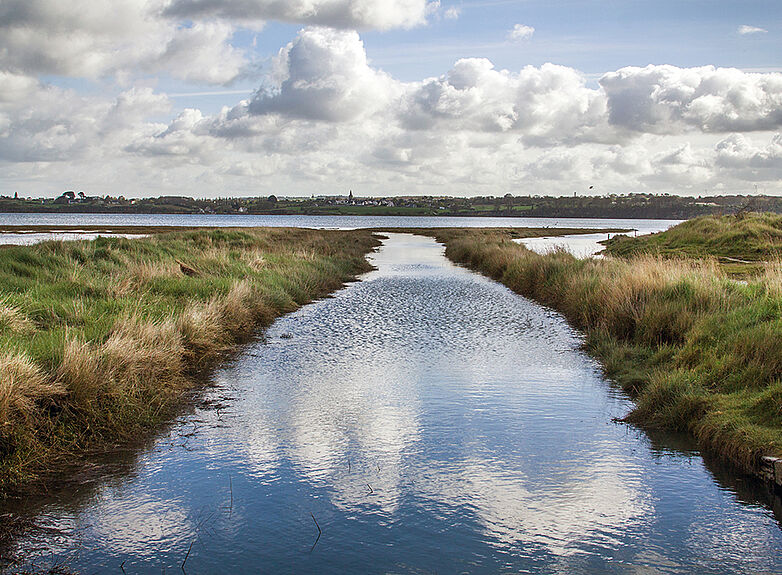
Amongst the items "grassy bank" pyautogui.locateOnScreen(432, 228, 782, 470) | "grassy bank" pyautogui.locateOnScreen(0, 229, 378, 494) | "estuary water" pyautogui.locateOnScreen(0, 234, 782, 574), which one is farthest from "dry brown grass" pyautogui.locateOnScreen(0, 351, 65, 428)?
"grassy bank" pyautogui.locateOnScreen(432, 228, 782, 470)

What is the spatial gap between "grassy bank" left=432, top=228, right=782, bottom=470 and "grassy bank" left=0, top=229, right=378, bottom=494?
8.24 meters

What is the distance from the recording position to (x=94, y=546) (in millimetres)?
6855

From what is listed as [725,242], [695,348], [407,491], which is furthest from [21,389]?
[725,242]

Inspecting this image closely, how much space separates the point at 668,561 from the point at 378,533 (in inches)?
115

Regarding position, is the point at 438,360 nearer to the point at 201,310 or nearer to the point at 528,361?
the point at 528,361

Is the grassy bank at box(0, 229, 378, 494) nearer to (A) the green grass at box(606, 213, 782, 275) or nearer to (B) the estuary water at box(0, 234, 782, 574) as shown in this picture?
(B) the estuary water at box(0, 234, 782, 574)

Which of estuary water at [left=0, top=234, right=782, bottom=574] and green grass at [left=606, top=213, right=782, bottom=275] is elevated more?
green grass at [left=606, top=213, right=782, bottom=275]

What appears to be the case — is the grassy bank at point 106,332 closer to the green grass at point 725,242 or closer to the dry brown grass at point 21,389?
the dry brown grass at point 21,389

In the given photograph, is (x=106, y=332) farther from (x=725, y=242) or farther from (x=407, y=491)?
(x=725, y=242)

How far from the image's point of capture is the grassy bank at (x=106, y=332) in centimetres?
873

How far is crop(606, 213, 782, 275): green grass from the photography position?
32.3 meters

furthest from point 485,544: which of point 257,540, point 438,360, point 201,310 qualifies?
point 201,310

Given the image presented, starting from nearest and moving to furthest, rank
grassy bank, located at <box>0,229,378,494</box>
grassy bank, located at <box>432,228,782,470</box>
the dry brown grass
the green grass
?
the dry brown grass < grassy bank, located at <box>0,229,378,494</box> < grassy bank, located at <box>432,228,782,470</box> < the green grass

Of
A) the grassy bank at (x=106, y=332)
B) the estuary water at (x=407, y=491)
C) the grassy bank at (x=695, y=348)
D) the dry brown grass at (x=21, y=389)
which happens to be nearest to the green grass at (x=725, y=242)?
the grassy bank at (x=695, y=348)
